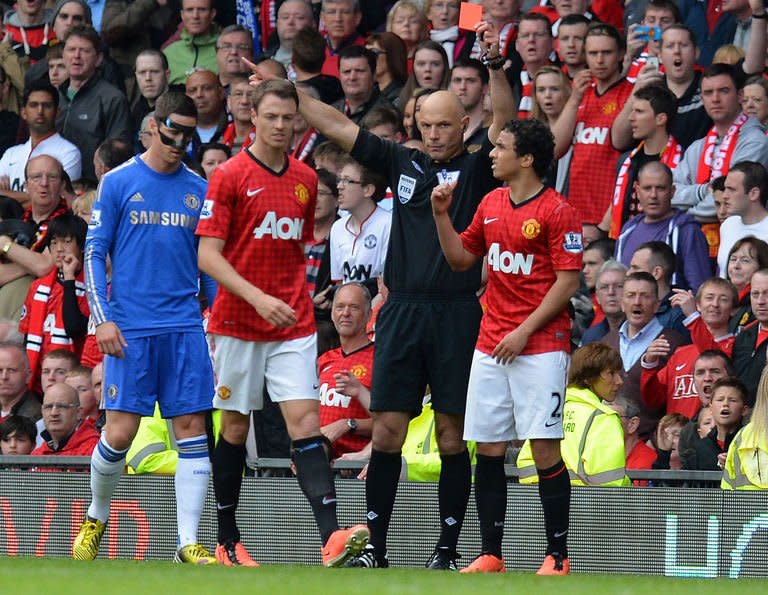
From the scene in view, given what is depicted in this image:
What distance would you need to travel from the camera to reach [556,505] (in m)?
9.14

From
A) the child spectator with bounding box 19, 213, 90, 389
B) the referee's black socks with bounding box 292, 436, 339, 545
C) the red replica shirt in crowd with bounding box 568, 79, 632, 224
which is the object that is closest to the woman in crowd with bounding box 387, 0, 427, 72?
the red replica shirt in crowd with bounding box 568, 79, 632, 224

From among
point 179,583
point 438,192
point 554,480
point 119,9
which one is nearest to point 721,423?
point 554,480

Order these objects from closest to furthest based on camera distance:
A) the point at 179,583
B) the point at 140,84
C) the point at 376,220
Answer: the point at 179,583 < the point at 376,220 < the point at 140,84

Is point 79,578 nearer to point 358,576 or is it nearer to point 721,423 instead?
point 358,576

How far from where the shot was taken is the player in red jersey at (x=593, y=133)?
47.5 feet

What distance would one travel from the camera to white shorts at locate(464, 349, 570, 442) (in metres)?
9.18

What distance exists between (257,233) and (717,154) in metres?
5.57

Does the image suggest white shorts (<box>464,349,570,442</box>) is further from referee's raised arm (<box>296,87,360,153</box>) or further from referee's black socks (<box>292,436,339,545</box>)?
referee's raised arm (<box>296,87,360,153</box>)

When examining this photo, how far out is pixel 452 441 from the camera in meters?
9.60

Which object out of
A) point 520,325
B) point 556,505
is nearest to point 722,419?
point 556,505

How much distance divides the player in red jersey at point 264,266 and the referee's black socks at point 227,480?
139 mm

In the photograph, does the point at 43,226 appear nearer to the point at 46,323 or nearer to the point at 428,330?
the point at 46,323

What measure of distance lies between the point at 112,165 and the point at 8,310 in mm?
1589

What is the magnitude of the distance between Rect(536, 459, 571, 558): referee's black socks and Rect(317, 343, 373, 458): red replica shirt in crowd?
2.83 metres
